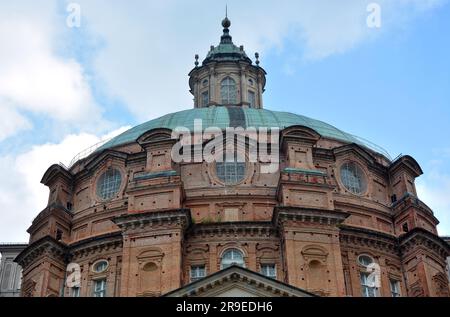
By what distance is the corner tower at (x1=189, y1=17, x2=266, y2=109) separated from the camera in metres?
58.3

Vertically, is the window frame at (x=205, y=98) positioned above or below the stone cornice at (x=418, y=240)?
above

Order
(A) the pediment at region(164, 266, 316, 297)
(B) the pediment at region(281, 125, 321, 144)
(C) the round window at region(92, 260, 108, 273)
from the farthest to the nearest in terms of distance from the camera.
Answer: (B) the pediment at region(281, 125, 321, 144) < (C) the round window at region(92, 260, 108, 273) < (A) the pediment at region(164, 266, 316, 297)

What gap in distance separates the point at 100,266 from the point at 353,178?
17.9m

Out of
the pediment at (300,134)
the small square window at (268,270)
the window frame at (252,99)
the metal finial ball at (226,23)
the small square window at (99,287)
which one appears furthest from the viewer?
the metal finial ball at (226,23)

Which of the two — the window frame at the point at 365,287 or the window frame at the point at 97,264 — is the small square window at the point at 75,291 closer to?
the window frame at the point at 97,264

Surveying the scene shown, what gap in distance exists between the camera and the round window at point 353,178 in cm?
4503

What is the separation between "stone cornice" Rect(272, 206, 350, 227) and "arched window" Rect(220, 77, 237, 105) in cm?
2044

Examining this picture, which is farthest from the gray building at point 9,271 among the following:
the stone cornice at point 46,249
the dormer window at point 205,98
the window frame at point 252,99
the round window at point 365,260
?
the round window at point 365,260

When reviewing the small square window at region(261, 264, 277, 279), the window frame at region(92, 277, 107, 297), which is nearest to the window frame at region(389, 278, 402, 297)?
the small square window at region(261, 264, 277, 279)

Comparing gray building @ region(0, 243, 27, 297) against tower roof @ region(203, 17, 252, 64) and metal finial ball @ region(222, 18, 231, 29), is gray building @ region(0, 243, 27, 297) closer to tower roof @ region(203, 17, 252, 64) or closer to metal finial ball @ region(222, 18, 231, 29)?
tower roof @ region(203, 17, 252, 64)

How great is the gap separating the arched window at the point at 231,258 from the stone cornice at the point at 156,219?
3.10m

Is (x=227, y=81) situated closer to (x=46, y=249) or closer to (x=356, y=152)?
(x=356, y=152)

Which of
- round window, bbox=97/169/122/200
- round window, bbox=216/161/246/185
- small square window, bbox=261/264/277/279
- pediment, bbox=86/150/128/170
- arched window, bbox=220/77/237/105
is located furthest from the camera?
arched window, bbox=220/77/237/105
